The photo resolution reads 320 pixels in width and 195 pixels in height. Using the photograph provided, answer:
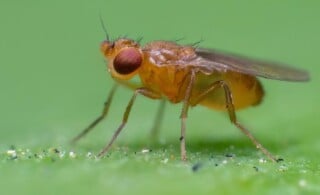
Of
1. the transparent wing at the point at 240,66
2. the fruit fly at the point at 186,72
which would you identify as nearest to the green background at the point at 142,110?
the fruit fly at the point at 186,72

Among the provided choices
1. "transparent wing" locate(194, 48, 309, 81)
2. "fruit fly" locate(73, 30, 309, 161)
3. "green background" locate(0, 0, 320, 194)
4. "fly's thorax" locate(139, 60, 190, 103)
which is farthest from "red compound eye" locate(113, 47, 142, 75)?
"green background" locate(0, 0, 320, 194)

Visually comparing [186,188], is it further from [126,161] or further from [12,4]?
[12,4]

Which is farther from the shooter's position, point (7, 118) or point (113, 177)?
point (7, 118)

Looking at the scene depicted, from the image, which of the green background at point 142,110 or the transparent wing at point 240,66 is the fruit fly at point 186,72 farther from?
the green background at point 142,110

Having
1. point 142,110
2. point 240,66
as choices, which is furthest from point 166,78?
point 142,110

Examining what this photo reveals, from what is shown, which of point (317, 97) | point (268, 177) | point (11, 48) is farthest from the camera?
point (11, 48)

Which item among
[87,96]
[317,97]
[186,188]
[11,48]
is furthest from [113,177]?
[11,48]

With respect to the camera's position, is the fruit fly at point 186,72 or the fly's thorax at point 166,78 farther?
the fly's thorax at point 166,78

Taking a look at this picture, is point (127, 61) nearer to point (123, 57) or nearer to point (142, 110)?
point (123, 57)
